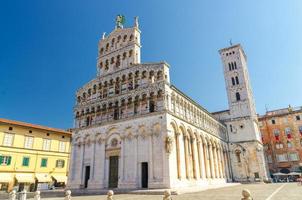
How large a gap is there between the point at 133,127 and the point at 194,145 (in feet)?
27.6

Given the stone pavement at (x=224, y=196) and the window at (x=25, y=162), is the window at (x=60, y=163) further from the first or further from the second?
the stone pavement at (x=224, y=196)

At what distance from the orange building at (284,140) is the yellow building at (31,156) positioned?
4135 cm

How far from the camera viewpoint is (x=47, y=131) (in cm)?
3438

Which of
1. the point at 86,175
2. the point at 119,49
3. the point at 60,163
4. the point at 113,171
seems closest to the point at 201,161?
the point at 113,171

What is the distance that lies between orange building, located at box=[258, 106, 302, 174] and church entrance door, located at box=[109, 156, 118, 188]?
122 feet

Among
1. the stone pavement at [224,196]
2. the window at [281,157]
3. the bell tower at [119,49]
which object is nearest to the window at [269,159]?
the window at [281,157]

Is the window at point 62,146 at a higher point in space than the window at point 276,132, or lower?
lower

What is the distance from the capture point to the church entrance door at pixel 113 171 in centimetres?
2479

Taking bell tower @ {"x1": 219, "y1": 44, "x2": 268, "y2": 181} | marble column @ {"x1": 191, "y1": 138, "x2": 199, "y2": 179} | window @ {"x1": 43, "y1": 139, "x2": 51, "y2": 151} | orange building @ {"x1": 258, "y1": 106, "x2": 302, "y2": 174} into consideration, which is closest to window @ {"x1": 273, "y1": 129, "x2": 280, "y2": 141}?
orange building @ {"x1": 258, "y1": 106, "x2": 302, "y2": 174}

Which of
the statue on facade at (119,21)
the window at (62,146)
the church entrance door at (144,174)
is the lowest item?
the church entrance door at (144,174)

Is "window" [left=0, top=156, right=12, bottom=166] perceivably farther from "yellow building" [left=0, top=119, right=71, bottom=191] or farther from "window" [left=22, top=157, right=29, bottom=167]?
"window" [left=22, top=157, right=29, bottom=167]

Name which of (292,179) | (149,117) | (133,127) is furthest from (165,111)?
(292,179)

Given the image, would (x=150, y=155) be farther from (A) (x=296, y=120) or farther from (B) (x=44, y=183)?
(A) (x=296, y=120)

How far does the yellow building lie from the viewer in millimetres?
28606
